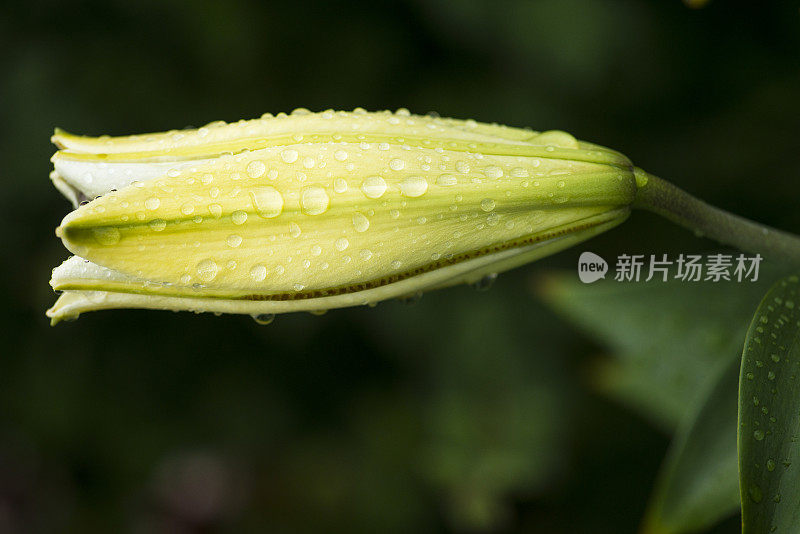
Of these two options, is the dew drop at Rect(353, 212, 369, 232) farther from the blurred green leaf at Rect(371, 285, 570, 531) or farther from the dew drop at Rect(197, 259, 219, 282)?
the blurred green leaf at Rect(371, 285, 570, 531)

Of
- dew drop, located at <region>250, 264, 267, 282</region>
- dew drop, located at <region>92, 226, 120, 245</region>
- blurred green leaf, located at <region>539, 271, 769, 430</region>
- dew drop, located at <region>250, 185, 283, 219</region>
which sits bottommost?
blurred green leaf, located at <region>539, 271, 769, 430</region>

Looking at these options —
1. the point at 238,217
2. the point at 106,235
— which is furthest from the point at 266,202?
the point at 106,235

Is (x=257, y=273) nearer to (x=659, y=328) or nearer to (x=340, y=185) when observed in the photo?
(x=340, y=185)

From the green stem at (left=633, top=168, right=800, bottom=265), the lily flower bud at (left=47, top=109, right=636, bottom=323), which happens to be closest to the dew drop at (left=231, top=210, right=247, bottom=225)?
the lily flower bud at (left=47, top=109, right=636, bottom=323)

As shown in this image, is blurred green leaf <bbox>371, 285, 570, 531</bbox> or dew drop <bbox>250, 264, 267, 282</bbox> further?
blurred green leaf <bbox>371, 285, 570, 531</bbox>

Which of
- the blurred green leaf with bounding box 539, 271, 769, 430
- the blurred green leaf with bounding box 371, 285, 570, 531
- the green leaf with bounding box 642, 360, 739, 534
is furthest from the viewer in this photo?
the blurred green leaf with bounding box 371, 285, 570, 531

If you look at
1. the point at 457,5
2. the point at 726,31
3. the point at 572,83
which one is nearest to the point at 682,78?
the point at 726,31

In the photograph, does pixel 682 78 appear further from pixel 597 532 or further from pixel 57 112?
pixel 57 112

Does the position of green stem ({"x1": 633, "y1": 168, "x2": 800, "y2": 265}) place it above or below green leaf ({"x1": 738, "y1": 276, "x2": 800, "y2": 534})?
above
